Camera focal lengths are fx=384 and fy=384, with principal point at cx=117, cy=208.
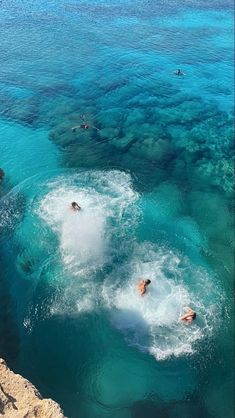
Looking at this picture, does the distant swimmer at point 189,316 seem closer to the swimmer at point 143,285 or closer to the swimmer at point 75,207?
the swimmer at point 143,285

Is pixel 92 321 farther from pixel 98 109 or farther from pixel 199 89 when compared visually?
pixel 199 89

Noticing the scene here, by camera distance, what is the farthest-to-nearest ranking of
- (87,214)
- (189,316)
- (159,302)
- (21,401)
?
(87,214) < (159,302) < (189,316) < (21,401)

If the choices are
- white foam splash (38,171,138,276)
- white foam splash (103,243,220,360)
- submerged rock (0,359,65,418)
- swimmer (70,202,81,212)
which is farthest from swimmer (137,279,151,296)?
submerged rock (0,359,65,418)

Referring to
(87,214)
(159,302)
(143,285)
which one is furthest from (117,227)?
(159,302)

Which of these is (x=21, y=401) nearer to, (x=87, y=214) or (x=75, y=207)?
(x=75, y=207)

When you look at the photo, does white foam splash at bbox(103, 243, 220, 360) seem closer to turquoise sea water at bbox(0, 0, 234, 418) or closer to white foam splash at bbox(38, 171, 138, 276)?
turquoise sea water at bbox(0, 0, 234, 418)

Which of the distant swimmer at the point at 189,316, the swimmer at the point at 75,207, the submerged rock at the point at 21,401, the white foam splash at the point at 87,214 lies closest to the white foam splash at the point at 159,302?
the distant swimmer at the point at 189,316

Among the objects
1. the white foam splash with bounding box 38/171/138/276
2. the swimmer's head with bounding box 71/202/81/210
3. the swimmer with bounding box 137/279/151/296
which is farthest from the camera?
the swimmer's head with bounding box 71/202/81/210

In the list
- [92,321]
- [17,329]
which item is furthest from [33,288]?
[92,321]
